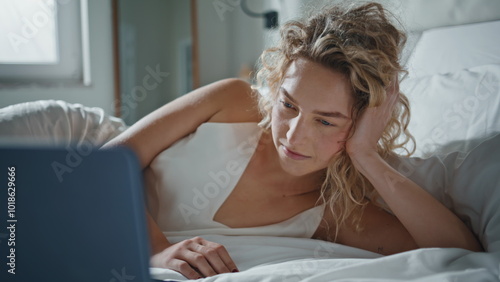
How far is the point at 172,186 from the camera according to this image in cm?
122

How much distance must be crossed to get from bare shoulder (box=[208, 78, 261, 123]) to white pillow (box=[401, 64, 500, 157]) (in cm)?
44

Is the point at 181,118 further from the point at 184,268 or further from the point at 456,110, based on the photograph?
the point at 456,110

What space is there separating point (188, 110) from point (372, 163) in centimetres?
48

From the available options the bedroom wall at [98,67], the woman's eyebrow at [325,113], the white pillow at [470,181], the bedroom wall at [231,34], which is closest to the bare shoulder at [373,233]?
the white pillow at [470,181]

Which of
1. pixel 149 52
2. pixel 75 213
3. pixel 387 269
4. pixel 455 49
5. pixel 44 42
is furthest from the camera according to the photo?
pixel 149 52

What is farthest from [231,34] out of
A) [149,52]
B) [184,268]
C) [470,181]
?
[184,268]

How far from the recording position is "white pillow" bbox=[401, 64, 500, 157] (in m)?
1.17

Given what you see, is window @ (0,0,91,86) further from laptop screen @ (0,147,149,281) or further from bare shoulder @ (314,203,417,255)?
laptop screen @ (0,147,149,281)

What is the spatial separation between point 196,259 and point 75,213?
1.61 feet

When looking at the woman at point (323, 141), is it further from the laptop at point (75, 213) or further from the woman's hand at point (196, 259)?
the laptop at point (75, 213)

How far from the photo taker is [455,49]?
146 cm

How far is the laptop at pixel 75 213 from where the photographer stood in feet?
1.37

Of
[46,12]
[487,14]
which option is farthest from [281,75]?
[46,12]

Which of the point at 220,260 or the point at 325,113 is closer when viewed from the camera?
the point at 220,260
